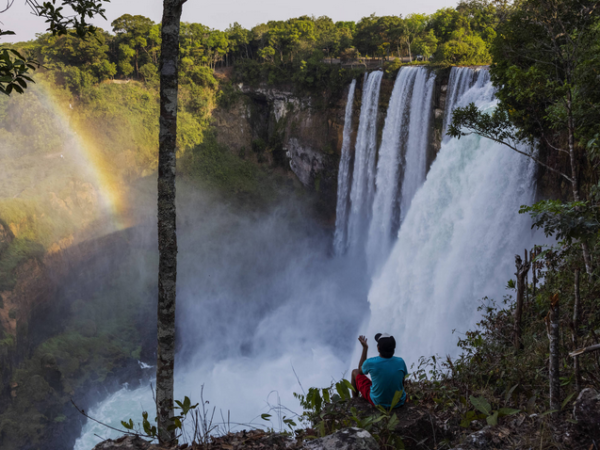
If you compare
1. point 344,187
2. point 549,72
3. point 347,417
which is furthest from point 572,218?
point 344,187

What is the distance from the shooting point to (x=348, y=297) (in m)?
23.2

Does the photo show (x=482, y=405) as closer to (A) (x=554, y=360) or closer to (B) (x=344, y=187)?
(A) (x=554, y=360)

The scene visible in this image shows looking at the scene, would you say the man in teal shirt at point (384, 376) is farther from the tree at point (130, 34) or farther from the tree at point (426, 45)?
the tree at point (130, 34)

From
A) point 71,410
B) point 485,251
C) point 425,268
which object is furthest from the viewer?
point 71,410

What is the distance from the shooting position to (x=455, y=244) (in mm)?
11547

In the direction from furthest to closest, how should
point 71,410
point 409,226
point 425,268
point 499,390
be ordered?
point 71,410, point 409,226, point 425,268, point 499,390

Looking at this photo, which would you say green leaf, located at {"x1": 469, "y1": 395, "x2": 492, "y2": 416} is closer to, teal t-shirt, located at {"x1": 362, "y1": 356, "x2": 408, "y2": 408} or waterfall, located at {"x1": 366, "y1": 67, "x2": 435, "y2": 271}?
teal t-shirt, located at {"x1": 362, "y1": 356, "x2": 408, "y2": 408}

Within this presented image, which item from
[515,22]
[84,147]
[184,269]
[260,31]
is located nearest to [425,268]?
[515,22]

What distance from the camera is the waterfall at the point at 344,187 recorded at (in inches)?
898

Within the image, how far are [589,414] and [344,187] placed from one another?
2200 cm

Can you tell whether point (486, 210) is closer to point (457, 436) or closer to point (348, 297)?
point (457, 436)

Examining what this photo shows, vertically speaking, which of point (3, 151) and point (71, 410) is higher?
point (3, 151)

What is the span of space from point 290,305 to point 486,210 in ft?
49.9

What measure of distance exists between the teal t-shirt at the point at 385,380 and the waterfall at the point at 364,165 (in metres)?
18.6
